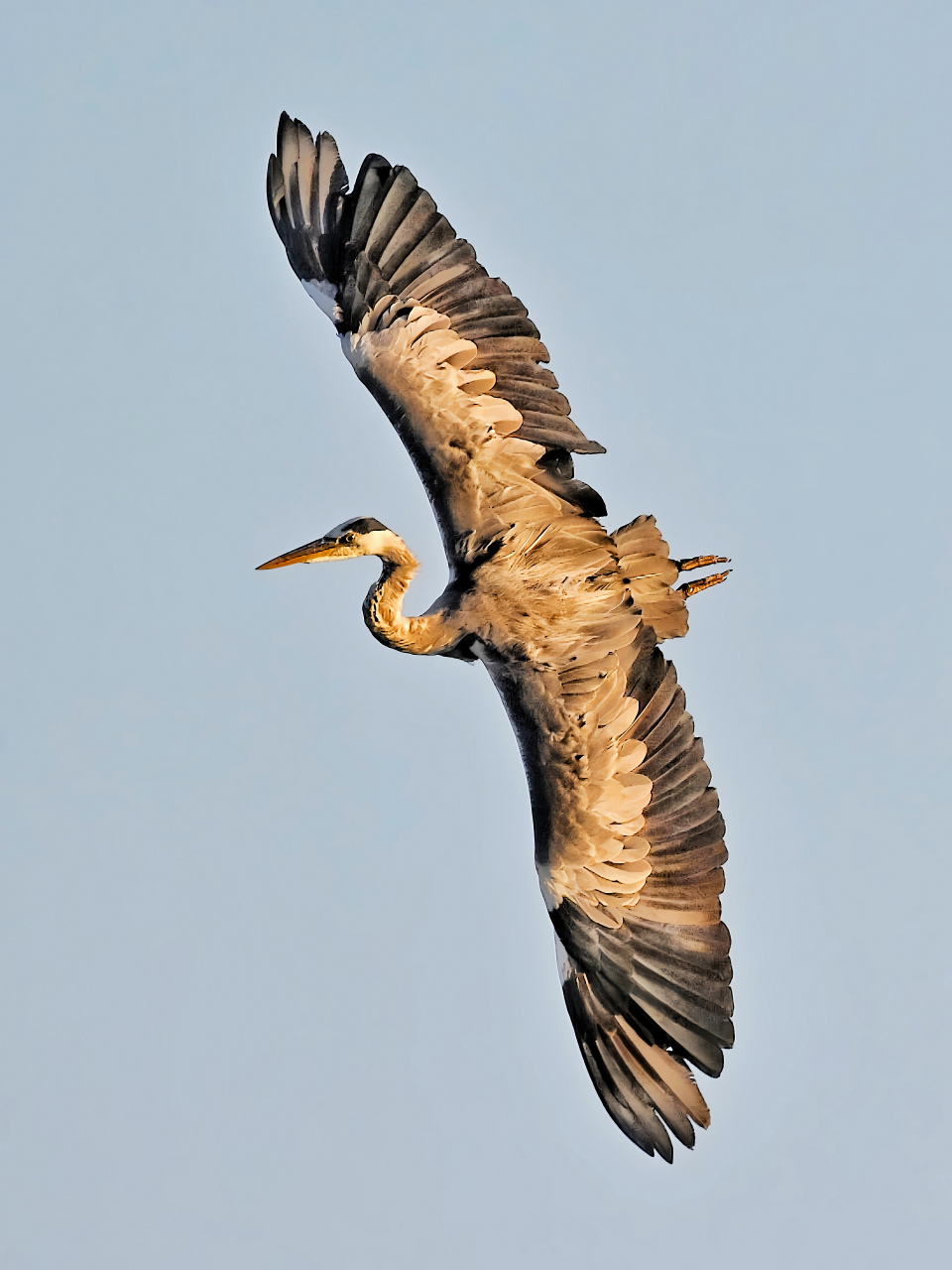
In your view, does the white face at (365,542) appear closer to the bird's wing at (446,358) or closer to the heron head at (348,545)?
the heron head at (348,545)

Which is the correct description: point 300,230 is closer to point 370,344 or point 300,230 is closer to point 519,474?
point 370,344

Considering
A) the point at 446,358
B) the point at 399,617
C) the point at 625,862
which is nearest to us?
the point at 625,862

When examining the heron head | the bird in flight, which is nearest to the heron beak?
the heron head

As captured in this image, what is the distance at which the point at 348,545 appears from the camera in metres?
11.5

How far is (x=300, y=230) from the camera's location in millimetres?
11289

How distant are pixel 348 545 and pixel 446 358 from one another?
142 centimetres

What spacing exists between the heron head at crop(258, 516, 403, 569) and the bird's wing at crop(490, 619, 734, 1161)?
134 centimetres

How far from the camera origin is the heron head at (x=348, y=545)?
1142cm

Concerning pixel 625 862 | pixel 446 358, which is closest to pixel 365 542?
pixel 446 358

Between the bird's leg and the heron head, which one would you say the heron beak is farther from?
the bird's leg

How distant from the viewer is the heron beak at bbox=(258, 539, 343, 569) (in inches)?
457

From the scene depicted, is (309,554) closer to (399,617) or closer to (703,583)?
(399,617)

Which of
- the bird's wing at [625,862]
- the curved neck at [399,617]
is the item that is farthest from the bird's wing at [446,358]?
the bird's wing at [625,862]

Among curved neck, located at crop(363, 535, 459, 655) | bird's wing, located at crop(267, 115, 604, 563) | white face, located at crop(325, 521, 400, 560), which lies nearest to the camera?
bird's wing, located at crop(267, 115, 604, 563)
